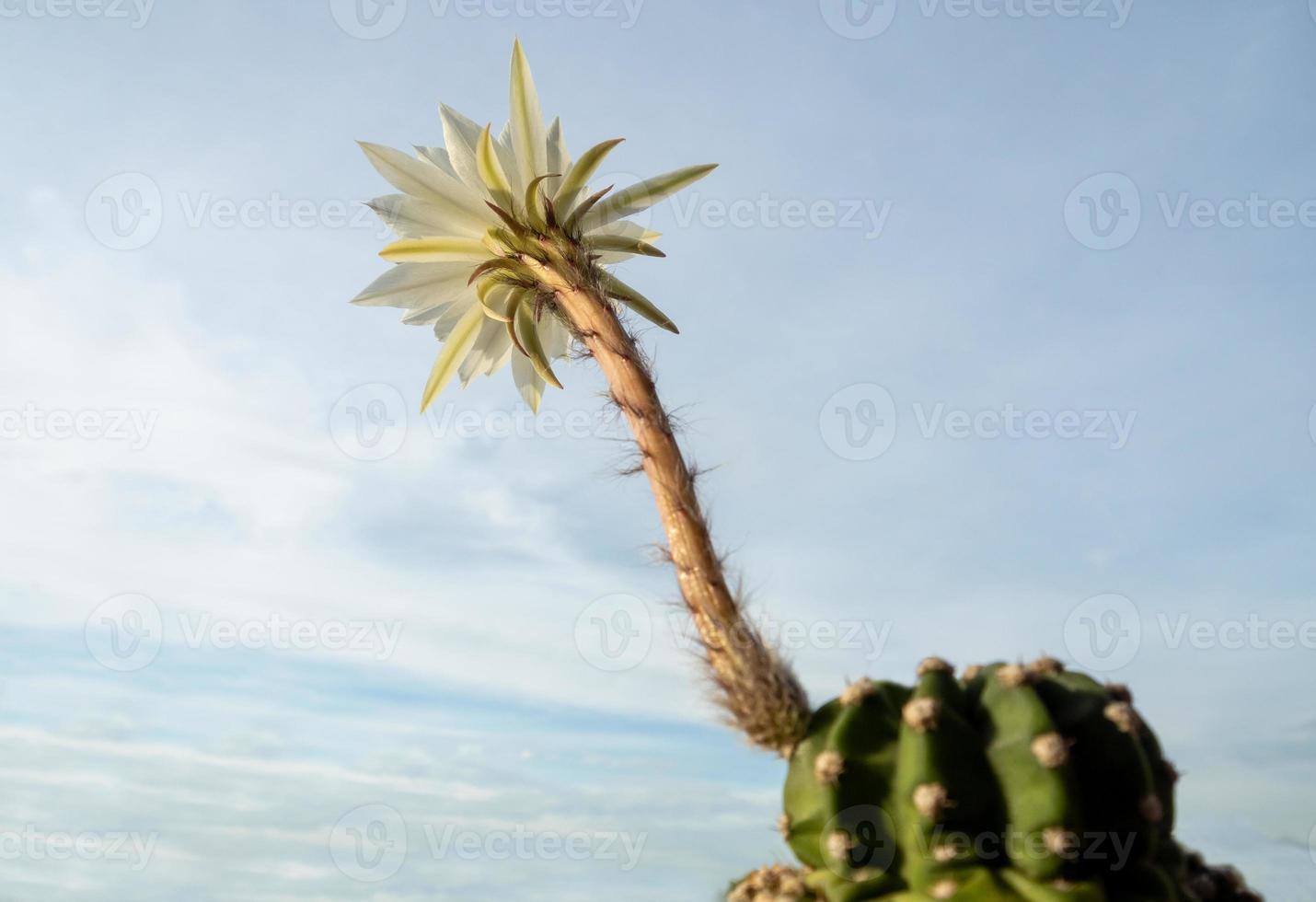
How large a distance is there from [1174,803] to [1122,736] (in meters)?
0.35

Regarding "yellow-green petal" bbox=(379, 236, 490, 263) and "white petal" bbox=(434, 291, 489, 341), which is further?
"white petal" bbox=(434, 291, 489, 341)

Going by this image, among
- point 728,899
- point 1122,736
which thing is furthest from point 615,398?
point 1122,736

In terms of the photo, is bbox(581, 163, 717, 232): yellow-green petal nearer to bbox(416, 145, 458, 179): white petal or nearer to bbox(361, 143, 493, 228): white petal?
bbox(361, 143, 493, 228): white petal

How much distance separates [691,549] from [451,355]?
137 centimetres

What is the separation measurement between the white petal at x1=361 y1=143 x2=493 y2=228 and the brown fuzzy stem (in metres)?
0.38

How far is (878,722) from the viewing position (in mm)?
2480

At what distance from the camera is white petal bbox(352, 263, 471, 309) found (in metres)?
3.62

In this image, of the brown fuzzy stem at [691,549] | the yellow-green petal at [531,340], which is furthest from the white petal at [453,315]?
the brown fuzzy stem at [691,549]

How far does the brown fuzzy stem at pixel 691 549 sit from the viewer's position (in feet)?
8.52

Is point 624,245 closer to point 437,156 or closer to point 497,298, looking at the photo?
point 497,298

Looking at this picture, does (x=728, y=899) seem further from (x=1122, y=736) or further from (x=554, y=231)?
(x=554, y=231)

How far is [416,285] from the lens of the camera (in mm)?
3656

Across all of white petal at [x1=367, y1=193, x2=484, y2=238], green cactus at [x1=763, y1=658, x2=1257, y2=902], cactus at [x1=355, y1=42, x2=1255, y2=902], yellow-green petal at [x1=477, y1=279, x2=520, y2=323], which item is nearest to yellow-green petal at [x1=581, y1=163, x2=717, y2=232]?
cactus at [x1=355, y1=42, x2=1255, y2=902]

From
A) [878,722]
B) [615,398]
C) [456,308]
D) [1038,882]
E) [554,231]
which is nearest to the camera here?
[1038,882]
